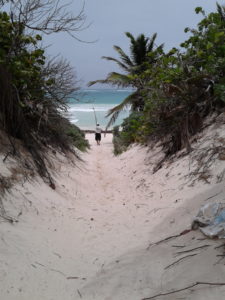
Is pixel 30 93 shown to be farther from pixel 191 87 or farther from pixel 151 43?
pixel 151 43

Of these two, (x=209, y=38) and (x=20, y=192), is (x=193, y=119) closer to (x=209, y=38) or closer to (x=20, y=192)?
(x=209, y=38)

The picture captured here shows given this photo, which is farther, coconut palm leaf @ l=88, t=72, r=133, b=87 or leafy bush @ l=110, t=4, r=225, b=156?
coconut palm leaf @ l=88, t=72, r=133, b=87

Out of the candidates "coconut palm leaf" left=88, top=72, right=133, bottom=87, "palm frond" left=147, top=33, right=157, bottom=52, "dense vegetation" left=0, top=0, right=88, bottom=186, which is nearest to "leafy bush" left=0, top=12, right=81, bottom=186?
"dense vegetation" left=0, top=0, right=88, bottom=186

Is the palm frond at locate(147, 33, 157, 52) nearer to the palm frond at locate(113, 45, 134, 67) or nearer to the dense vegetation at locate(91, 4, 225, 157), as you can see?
the palm frond at locate(113, 45, 134, 67)

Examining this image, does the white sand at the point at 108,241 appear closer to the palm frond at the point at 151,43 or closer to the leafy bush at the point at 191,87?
the leafy bush at the point at 191,87

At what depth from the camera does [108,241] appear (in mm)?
3836

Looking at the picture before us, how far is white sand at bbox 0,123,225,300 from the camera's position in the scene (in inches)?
100.0

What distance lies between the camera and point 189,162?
5.68 metres

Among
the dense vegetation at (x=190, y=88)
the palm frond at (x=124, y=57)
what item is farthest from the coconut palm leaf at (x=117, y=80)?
the dense vegetation at (x=190, y=88)

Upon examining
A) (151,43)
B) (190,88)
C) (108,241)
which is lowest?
(108,241)

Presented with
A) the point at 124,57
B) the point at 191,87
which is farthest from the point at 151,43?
the point at 191,87

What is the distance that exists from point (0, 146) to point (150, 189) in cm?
310

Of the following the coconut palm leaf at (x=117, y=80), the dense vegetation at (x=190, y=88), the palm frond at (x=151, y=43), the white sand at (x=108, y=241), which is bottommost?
the white sand at (x=108, y=241)

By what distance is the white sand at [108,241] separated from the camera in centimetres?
254
